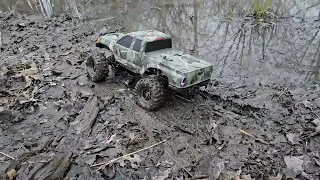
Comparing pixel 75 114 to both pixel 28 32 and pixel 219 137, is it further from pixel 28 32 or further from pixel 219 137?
pixel 28 32

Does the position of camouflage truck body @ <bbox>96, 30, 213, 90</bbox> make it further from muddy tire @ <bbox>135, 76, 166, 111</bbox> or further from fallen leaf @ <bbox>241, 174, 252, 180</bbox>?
fallen leaf @ <bbox>241, 174, 252, 180</bbox>

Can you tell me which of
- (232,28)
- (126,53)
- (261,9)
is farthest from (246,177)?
(261,9)

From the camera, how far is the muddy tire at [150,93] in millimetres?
6184

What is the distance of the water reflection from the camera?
7930 mm

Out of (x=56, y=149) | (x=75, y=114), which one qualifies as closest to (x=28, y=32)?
(x=75, y=114)

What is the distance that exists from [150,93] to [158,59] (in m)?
0.72

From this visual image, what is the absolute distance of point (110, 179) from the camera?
4.82 metres

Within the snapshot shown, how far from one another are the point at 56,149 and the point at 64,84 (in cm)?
242

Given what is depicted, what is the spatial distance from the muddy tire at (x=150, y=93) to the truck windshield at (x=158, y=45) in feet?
2.28

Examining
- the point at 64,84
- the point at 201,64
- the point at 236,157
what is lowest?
the point at 236,157

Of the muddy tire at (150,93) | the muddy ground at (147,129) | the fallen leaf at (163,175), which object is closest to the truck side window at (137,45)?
the muddy tire at (150,93)

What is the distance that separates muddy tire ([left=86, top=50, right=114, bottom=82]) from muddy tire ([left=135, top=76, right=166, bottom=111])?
1.19 meters

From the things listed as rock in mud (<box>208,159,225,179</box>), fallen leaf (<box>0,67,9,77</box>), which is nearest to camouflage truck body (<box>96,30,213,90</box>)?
rock in mud (<box>208,159,225,179</box>)

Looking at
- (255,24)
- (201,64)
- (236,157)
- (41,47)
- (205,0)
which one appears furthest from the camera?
(205,0)
